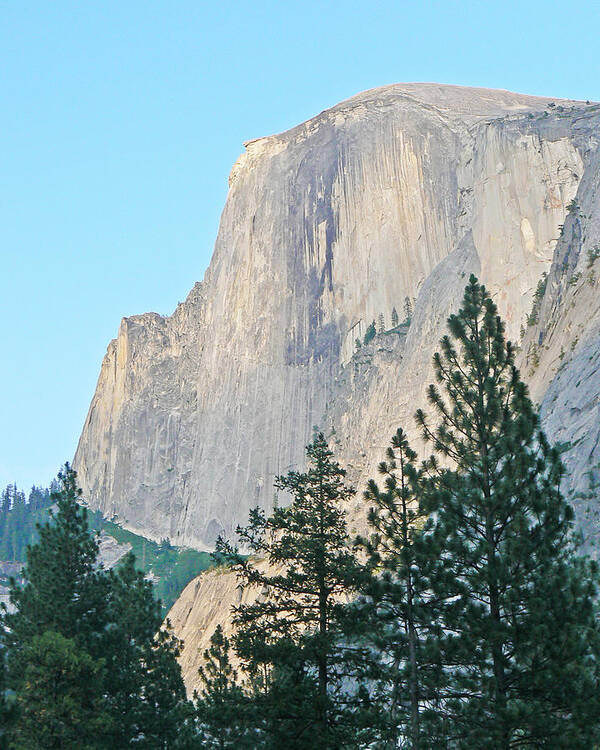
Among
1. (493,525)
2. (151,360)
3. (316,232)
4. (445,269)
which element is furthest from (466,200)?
(493,525)

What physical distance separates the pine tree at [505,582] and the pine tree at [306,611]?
2.72 m

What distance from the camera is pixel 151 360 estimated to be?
557ft

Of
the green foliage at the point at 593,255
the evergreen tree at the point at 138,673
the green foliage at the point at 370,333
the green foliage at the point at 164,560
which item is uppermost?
the green foliage at the point at 370,333

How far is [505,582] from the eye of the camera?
77.4ft

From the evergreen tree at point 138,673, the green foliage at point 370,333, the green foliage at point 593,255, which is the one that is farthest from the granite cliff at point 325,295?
the evergreen tree at point 138,673

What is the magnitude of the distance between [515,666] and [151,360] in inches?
5883

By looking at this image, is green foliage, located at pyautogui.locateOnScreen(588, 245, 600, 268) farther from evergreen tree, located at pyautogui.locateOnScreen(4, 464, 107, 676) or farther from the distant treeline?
the distant treeline

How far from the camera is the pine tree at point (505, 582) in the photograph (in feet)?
73.3

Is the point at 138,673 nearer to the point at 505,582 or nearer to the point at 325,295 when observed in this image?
the point at 505,582

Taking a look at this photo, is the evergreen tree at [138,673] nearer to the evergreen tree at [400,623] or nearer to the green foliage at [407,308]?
the evergreen tree at [400,623]

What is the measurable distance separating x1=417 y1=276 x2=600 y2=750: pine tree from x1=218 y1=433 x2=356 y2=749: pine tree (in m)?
2.72

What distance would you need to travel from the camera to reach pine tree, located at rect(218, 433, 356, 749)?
25.0 meters

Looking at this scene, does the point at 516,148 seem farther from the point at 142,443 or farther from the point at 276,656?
the point at 142,443

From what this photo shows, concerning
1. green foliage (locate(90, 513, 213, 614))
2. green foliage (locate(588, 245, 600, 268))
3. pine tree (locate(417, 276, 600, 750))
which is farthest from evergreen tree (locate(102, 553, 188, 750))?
green foliage (locate(90, 513, 213, 614))
